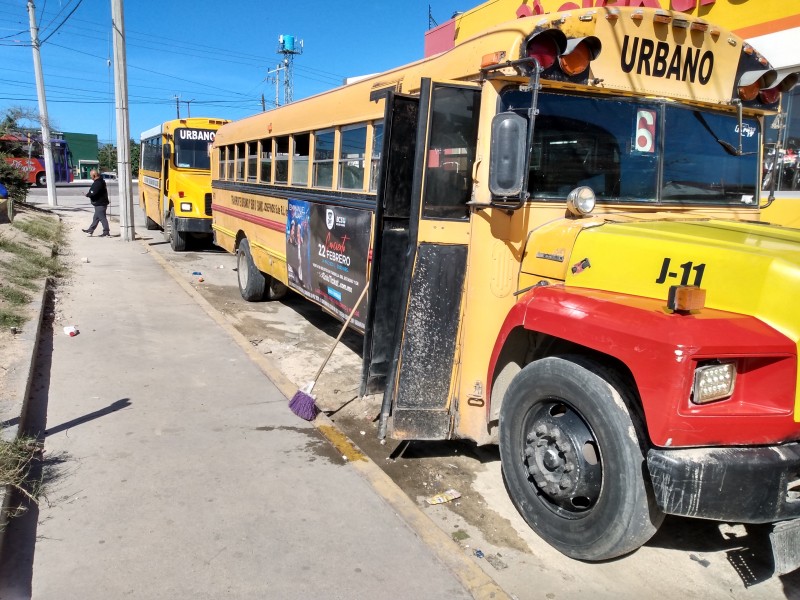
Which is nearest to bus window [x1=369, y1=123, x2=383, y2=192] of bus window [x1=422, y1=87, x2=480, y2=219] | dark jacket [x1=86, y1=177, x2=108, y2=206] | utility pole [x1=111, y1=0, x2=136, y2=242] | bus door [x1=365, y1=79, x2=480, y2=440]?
bus door [x1=365, y1=79, x2=480, y2=440]

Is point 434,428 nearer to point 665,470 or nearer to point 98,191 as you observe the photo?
point 665,470

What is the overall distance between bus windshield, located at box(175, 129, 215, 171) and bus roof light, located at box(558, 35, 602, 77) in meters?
11.5

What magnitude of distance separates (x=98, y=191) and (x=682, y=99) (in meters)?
15.2

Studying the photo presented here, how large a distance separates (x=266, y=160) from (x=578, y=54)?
5053 millimetres

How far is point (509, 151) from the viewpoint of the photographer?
10.2 feet

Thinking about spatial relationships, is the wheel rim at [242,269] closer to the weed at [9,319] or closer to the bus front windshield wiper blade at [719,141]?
the weed at [9,319]

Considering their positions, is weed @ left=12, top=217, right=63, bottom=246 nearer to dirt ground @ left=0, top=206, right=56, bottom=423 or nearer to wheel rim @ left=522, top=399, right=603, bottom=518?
dirt ground @ left=0, top=206, right=56, bottom=423

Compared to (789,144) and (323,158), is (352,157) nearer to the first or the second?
(323,158)

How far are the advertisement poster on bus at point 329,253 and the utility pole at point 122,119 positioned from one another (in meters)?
10.2

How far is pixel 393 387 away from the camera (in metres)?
3.81

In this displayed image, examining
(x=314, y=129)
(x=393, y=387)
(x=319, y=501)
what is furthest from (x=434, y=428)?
(x=314, y=129)

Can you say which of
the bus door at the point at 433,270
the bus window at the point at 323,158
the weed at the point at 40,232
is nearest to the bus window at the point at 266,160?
the bus window at the point at 323,158

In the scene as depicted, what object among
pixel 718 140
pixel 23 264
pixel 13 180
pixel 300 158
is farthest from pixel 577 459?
pixel 13 180

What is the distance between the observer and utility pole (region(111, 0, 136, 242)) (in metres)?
14.2
